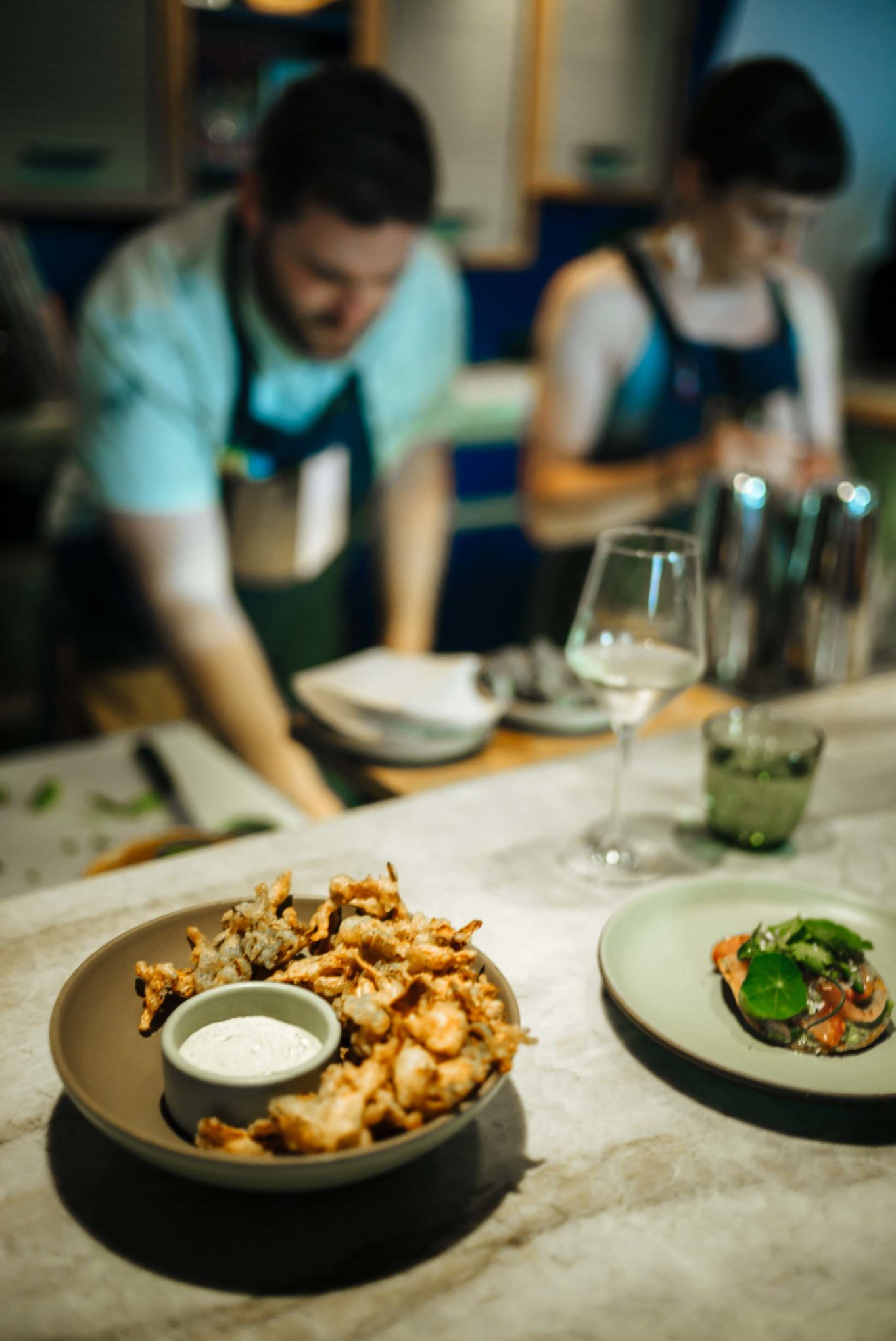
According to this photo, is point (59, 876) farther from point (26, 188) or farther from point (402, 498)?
A: point (26, 188)

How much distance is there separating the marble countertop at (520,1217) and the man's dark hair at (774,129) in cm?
171

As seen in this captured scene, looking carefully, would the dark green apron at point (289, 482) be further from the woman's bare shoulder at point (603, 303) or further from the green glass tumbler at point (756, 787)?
the green glass tumbler at point (756, 787)

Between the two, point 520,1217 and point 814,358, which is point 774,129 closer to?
point 814,358

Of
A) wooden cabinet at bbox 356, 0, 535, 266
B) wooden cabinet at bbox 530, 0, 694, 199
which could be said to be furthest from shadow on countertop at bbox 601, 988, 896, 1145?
wooden cabinet at bbox 530, 0, 694, 199

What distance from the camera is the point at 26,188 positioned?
275 centimetres

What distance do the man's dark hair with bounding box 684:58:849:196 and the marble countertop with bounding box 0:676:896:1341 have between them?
1.71 meters

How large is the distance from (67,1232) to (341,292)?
180cm

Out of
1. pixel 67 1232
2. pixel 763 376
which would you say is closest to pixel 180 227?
pixel 763 376

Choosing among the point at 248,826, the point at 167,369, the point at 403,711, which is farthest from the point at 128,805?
the point at 167,369

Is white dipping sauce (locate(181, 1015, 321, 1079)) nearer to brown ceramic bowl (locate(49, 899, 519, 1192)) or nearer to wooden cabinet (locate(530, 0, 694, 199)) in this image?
brown ceramic bowl (locate(49, 899, 519, 1192))

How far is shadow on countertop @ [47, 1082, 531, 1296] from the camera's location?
0.52 m

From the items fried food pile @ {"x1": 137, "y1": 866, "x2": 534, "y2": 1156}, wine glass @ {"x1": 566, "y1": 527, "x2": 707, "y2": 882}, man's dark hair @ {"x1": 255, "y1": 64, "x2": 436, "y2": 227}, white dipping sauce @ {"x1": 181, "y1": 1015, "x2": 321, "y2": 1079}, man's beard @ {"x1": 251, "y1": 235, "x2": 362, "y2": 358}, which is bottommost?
white dipping sauce @ {"x1": 181, "y1": 1015, "x2": 321, "y2": 1079}

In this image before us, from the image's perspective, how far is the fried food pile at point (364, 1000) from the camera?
20.8 inches

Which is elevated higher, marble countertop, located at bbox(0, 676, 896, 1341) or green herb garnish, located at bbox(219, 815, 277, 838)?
marble countertop, located at bbox(0, 676, 896, 1341)
